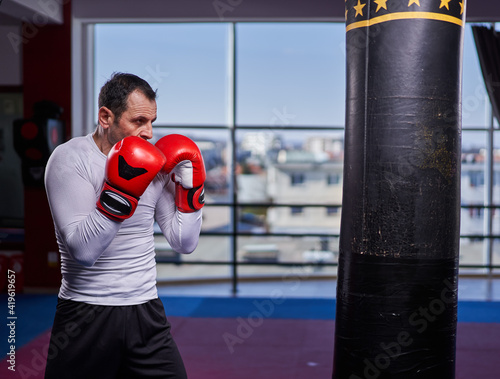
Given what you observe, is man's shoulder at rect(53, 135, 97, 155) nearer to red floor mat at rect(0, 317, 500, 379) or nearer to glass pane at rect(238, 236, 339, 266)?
red floor mat at rect(0, 317, 500, 379)

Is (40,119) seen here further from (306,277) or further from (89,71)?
(306,277)

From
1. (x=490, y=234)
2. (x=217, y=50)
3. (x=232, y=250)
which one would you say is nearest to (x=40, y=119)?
(x=232, y=250)

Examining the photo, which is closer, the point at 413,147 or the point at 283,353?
the point at 413,147

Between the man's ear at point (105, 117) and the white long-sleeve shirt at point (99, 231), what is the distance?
62mm

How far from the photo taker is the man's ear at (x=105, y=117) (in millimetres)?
1379

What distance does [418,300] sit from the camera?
1.41 m

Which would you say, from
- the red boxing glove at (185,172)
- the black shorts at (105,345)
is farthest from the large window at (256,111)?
the black shorts at (105,345)

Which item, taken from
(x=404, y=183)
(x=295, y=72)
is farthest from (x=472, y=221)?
(x=404, y=183)

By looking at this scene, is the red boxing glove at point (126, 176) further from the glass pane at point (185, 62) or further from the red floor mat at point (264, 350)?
the glass pane at point (185, 62)

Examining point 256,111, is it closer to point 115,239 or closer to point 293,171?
point 115,239

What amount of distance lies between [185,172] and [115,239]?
10.6 inches

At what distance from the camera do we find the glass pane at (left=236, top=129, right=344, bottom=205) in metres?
13.2

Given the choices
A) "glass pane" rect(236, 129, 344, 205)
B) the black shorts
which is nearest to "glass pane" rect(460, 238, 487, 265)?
"glass pane" rect(236, 129, 344, 205)

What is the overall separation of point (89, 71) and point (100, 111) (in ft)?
12.4
